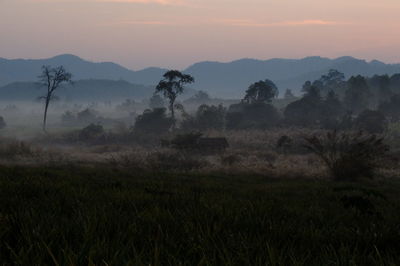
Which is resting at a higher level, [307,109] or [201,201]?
[201,201]

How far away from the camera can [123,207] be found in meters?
4.31

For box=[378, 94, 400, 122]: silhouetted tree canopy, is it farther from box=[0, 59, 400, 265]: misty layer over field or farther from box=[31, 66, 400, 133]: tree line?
box=[0, 59, 400, 265]: misty layer over field

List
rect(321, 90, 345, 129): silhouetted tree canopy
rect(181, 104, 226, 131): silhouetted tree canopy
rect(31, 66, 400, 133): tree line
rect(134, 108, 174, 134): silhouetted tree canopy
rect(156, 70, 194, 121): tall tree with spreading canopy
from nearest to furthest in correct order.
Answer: rect(31, 66, 400, 133): tree line
rect(134, 108, 174, 134): silhouetted tree canopy
rect(156, 70, 194, 121): tall tree with spreading canopy
rect(181, 104, 226, 131): silhouetted tree canopy
rect(321, 90, 345, 129): silhouetted tree canopy

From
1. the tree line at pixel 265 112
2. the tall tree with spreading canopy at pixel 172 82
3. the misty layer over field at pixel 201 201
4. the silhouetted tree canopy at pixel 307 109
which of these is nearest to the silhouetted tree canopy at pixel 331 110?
the tree line at pixel 265 112

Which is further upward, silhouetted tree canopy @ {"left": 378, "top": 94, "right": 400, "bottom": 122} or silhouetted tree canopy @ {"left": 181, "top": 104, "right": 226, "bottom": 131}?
silhouetted tree canopy @ {"left": 378, "top": 94, "right": 400, "bottom": 122}

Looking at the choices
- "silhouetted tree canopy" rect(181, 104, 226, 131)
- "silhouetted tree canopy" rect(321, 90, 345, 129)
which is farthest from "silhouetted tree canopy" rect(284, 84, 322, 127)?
"silhouetted tree canopy" rect(181, 104, 226, 131)

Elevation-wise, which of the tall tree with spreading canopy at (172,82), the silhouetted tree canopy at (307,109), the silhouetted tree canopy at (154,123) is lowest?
the silhouetted tree canopy at (154,123)

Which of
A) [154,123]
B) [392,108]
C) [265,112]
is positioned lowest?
[154,123]

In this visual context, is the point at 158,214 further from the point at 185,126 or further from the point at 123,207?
the point at 185,126

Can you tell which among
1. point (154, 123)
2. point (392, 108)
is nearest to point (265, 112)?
point (154, 123)

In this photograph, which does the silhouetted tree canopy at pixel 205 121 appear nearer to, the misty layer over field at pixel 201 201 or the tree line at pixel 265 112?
the tree line at pixel 265 112

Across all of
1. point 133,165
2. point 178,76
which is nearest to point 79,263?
point 133,165

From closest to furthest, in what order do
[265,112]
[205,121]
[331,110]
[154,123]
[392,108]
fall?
1. [154,123]
2. [205,121]
3. [392,108]
4. [331,110]
5. [265,112]

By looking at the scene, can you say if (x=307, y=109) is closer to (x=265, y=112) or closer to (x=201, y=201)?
(x=265, y=112)
